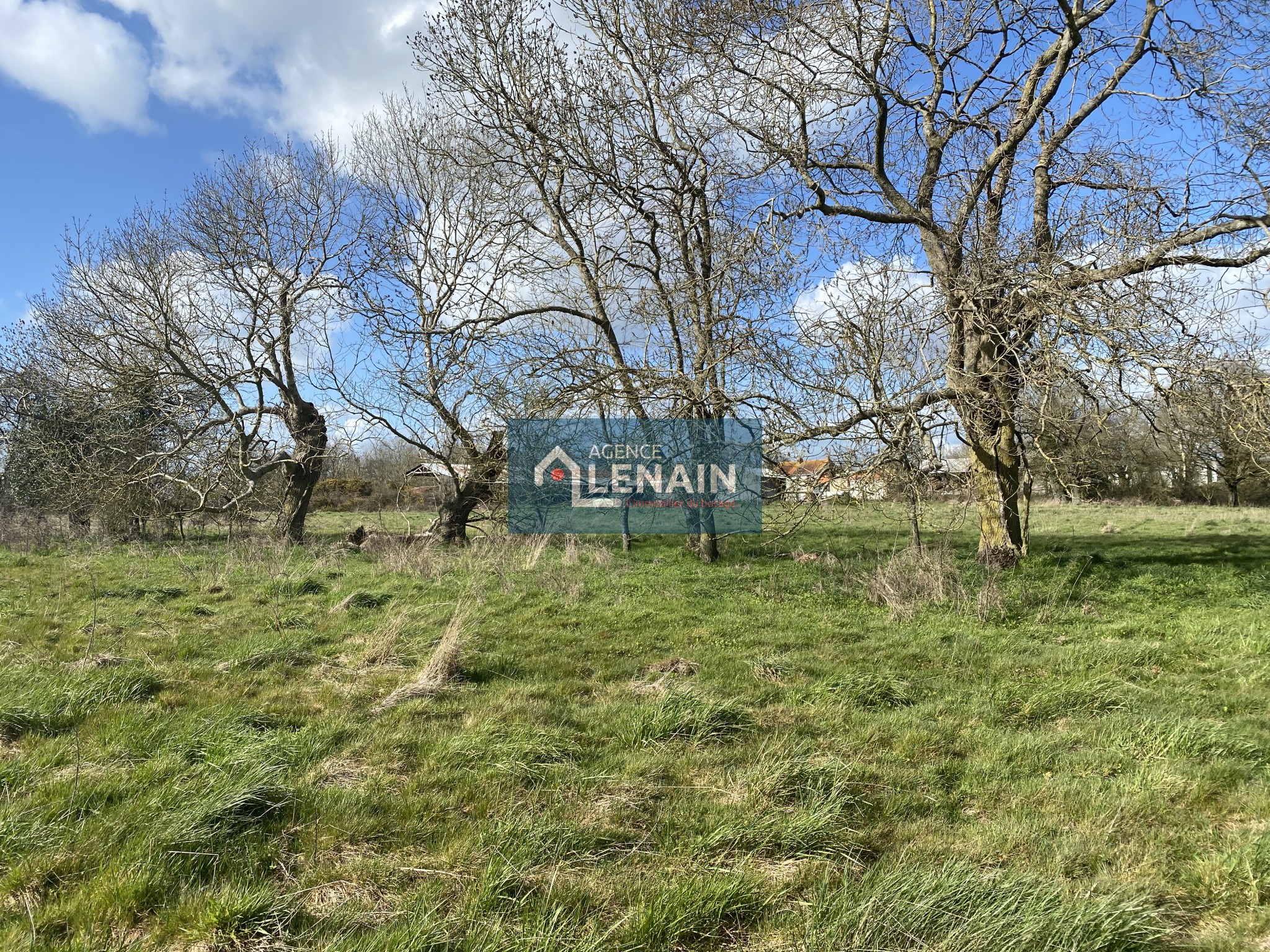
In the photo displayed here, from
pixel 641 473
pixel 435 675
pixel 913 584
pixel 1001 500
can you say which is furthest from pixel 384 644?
pixel 1001 500

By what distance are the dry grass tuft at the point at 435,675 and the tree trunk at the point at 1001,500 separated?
24.7 ft

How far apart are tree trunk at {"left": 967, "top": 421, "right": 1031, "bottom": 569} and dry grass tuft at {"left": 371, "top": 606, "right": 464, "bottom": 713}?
7.52 meters

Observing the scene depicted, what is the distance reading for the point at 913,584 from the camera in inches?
305

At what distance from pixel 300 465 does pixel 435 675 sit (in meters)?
12.0

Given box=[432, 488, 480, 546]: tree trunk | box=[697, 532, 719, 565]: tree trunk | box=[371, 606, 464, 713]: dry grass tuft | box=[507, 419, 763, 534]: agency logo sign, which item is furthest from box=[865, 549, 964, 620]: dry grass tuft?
box=[432, 488, 480, 546]: tree trunk

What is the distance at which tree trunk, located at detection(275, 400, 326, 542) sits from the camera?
15031 millimetres

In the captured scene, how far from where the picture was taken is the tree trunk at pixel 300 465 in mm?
15031

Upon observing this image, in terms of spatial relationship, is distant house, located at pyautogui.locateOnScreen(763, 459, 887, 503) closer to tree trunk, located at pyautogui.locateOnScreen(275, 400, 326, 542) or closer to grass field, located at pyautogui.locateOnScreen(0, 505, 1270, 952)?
grass field, located at pyautogui.locateOnScreen(0, 505, 1270, 952)

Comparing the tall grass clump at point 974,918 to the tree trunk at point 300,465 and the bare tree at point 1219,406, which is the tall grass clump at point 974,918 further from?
the tree trunk at point 300,465

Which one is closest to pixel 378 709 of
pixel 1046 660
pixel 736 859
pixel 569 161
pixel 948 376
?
pixel 736 859

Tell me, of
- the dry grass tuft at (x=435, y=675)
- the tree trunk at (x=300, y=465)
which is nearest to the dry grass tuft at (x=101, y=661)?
the dry grass tuft at (x=435, y=675)

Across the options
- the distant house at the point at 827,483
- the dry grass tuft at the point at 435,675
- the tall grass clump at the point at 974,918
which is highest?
the distant house at the point at 827,483

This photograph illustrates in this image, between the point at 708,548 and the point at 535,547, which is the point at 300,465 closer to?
the point at 535,547

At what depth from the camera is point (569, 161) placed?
11.8m
